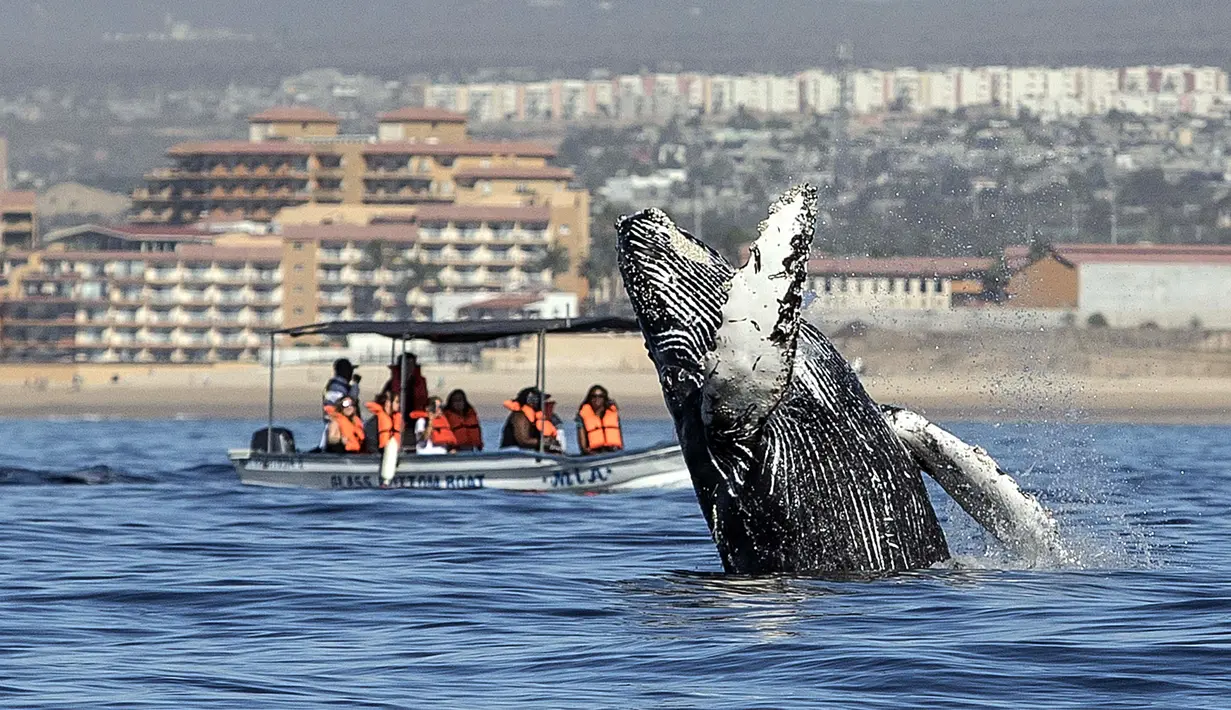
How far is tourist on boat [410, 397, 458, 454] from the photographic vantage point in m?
24.4

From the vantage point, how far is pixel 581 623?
888 centimetres

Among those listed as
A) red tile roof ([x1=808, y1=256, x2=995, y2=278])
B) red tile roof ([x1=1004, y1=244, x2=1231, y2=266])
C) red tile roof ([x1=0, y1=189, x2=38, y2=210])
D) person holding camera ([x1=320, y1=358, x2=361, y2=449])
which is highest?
red tile roof ([x1=0, y1=189, x2=38, y2=210])

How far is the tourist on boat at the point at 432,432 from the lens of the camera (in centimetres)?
2442

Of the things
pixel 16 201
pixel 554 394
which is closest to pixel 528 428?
pixel 554 394

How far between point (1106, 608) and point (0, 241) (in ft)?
456

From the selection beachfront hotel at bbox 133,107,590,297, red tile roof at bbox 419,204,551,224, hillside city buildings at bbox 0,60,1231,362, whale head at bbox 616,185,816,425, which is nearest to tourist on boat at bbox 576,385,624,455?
whale head at bbox 616,185,816,425

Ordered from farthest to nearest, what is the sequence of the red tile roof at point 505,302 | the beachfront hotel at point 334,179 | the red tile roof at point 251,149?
the red tile roof at point 251,149 → the beachfront hotel at point 334,179 → the red tile roof at point 505,302

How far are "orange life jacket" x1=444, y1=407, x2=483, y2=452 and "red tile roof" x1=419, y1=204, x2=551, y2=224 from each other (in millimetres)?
Result: 100956

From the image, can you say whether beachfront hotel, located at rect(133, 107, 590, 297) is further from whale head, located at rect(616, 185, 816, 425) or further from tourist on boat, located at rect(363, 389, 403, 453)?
whale head, located at rect(616, 185, 816, 425)

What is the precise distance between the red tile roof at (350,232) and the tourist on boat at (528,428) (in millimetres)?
98885

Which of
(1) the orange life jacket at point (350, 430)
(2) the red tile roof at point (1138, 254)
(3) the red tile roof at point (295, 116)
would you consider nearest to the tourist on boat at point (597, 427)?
(1) the orange life jacket at point (350, 430)

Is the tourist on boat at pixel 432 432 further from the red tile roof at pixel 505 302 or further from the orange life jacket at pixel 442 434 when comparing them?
the red tile roof at pixel 505 302

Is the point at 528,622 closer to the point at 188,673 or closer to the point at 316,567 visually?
the point at 188,673

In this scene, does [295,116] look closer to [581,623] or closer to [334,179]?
[334,179]
